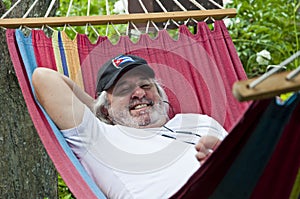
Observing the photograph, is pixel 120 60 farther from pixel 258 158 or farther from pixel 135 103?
pixel 258 158

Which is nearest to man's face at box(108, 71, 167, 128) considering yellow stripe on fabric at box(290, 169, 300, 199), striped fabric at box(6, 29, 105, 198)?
striped fabric at box(6, 29, 105, 198)

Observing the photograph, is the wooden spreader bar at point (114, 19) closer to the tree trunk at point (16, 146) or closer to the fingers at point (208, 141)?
the tree trunk at point (16, 146)

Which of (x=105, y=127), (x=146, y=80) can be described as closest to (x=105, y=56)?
(x=146, y=80)

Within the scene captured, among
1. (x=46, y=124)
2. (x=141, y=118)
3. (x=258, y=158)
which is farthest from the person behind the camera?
(x=141, y=118)

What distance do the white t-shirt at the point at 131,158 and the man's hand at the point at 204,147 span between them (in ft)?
1.35

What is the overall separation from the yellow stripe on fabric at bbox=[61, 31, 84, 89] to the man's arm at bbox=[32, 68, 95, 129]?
0.81 ft

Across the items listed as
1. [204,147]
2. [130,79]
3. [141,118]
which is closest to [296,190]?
[204,147]

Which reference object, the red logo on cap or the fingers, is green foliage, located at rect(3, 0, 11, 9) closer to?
the red logo on cap

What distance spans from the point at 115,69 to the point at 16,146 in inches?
28.1

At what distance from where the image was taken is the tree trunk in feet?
10.2

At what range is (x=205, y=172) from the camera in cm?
170

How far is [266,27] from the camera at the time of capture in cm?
458

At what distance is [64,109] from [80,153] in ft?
0.59

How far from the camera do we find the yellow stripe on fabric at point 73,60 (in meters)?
2.85
